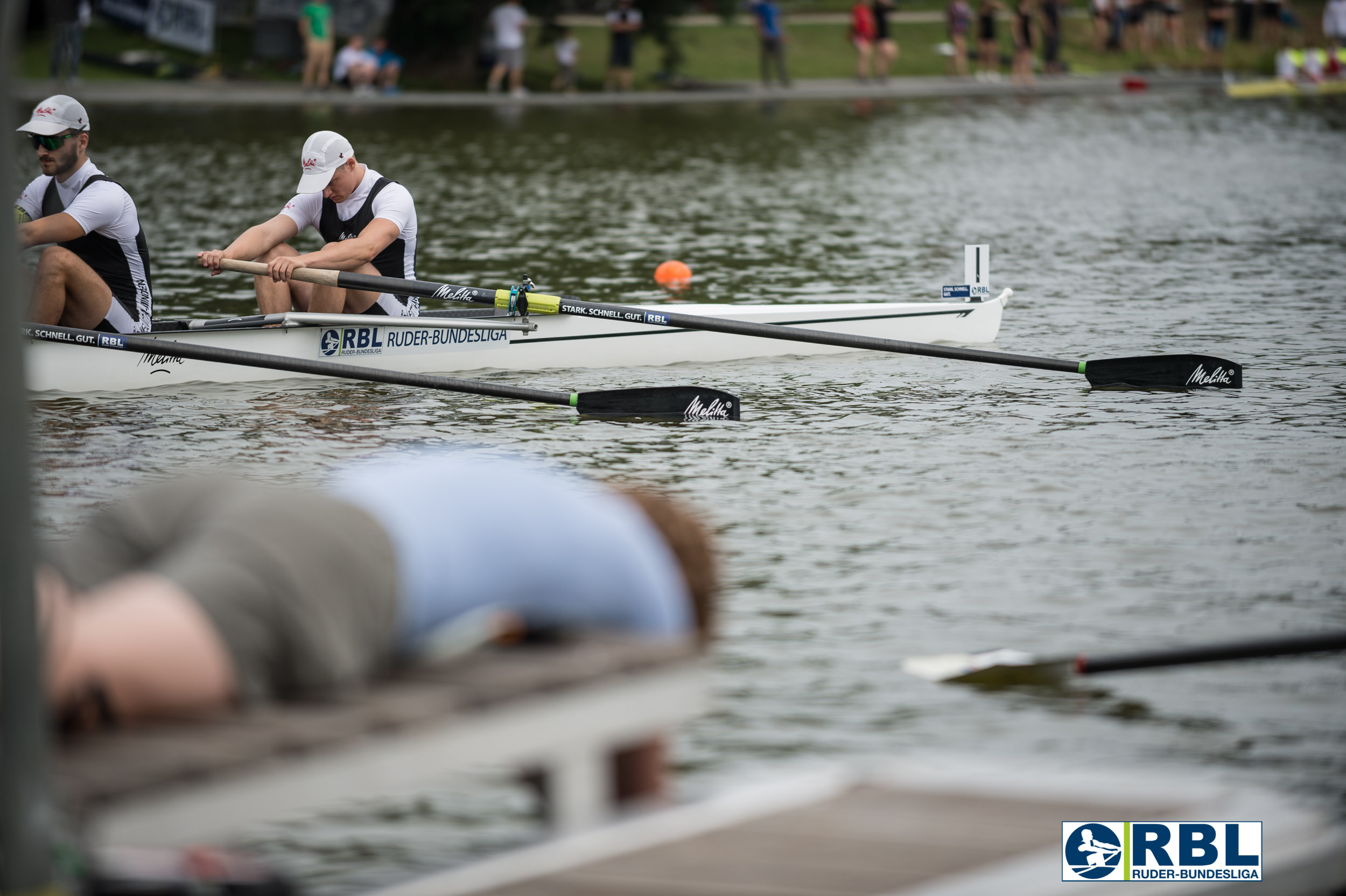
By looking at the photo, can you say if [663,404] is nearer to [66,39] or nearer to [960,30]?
[66,39]

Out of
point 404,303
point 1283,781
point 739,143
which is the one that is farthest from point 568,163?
point 1283,781

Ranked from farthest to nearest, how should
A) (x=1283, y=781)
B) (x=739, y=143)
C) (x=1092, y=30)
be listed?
1. (x=1092, y=30)
2. (x=739, y=143)
3. (x=1283, y=781)

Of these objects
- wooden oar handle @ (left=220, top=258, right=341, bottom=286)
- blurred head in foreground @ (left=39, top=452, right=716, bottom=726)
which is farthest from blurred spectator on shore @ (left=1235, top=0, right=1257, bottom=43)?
blurred head in foreground @ (left=39, top=452, right=716, bottom=726)

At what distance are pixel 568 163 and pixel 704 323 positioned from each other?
13176 mm

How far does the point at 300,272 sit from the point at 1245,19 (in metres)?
43.5

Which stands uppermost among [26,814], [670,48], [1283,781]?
[670,48]

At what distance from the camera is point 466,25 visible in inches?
1378

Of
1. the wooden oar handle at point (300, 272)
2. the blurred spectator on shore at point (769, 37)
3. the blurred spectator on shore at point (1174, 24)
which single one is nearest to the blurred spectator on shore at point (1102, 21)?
the blurred spectator on shore at point (1174, 24)

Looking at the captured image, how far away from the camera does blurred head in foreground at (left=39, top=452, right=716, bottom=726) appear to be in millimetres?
2783

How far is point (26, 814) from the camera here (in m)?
2.55

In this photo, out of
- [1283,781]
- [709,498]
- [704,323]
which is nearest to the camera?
[1283,781]

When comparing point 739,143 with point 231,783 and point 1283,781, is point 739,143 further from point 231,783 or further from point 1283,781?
point 231,783

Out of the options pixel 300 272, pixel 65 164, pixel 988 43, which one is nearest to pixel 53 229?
pixel 65 164

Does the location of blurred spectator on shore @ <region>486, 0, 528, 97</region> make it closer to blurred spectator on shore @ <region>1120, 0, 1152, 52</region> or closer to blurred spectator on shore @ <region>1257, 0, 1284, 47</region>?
blurred spectator on shore @ <region>1120, 0, 1152, 52</region>
